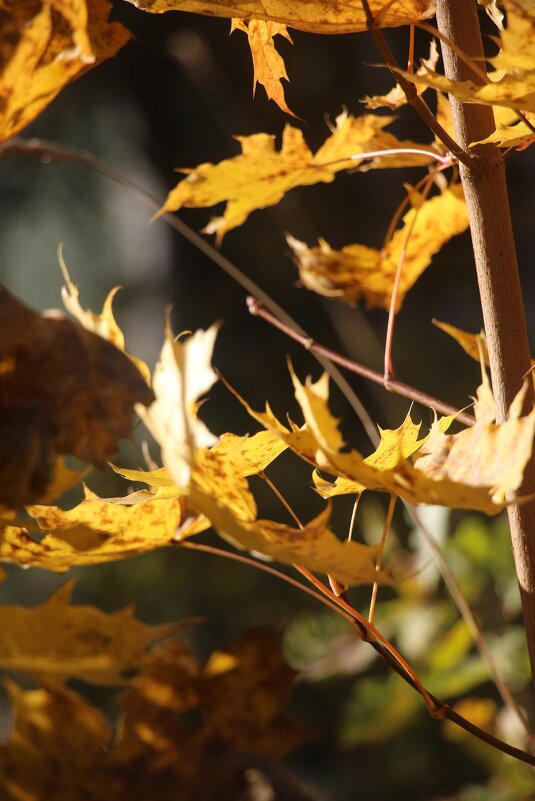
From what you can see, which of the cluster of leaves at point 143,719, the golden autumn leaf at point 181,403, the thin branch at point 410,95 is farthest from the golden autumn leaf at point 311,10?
the cluster of leaves at point 143,719

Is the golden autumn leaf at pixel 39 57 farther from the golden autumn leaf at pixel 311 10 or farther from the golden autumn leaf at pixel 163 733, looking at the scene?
the golden autumn leaf at pixel 163 733

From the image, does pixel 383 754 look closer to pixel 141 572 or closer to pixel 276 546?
pixel 141 572

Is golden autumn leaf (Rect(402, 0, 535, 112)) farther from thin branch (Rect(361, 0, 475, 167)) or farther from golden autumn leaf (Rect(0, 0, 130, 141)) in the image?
golden autumn leaf (Rect(0, 0, 130, 141))

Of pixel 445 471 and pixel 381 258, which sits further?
pixel 381 258

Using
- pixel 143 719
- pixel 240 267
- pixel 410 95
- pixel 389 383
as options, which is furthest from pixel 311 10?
pixel 240 267

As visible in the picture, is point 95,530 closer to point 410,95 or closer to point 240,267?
point 410,95
